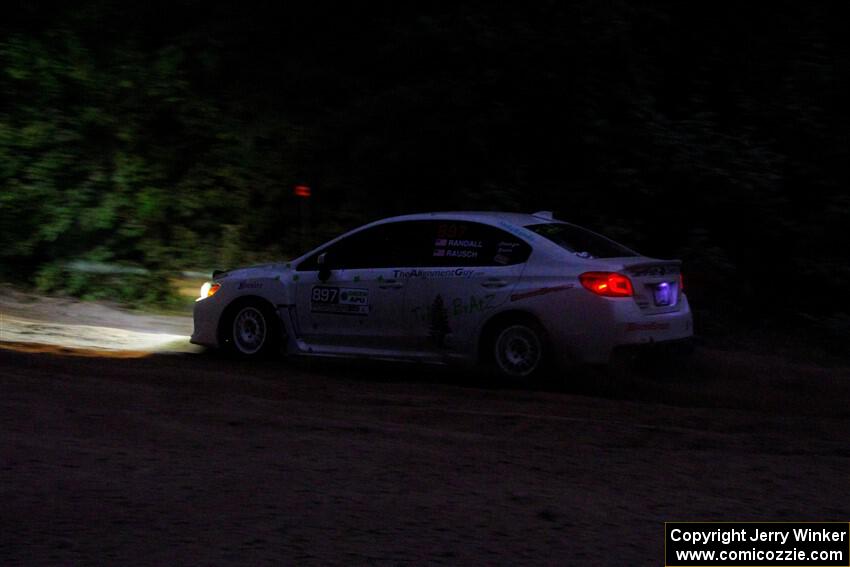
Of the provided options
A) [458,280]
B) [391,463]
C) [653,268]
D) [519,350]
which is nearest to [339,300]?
[458,280]

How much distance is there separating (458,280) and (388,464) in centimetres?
344

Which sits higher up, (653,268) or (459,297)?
(653,268)

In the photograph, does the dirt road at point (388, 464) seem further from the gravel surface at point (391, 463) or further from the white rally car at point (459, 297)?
the white rally car at point (459, 297)

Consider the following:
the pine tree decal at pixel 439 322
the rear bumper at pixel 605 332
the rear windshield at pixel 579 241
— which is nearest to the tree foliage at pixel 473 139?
the rear windshield at pixel 579 241

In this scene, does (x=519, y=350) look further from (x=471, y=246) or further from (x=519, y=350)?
(x=471, y=246)

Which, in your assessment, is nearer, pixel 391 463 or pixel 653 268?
pixel 391 463

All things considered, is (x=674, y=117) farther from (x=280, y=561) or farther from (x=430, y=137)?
(x=280, y=561)

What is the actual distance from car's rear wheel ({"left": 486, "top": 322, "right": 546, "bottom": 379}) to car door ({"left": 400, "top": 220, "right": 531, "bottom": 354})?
0.24 m

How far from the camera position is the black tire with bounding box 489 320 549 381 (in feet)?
31.7

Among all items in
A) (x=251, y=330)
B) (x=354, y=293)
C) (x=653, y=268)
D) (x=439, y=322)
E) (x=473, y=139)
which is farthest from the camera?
(x=473, y=139)

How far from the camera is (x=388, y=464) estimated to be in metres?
6.91

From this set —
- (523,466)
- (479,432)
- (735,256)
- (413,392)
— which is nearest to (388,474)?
(523,466)

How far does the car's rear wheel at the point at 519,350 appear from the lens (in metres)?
9.67

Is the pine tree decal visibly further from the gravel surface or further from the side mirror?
the side mirror
